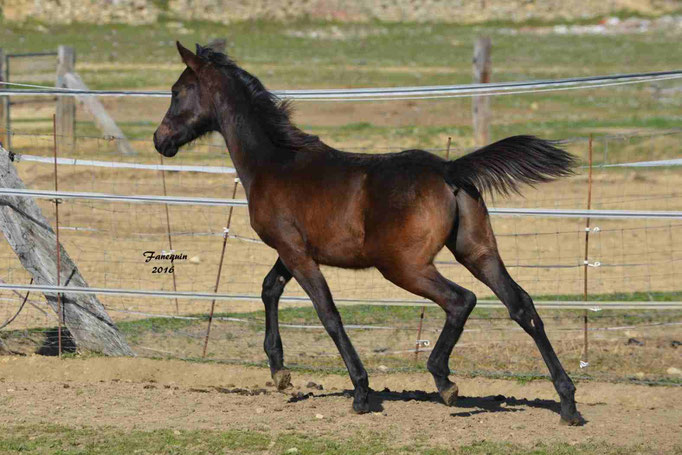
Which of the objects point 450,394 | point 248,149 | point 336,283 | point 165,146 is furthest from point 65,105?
point 450,394

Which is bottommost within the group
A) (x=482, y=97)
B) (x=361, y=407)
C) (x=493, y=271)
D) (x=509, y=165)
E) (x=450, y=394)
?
(x=361, y=407)

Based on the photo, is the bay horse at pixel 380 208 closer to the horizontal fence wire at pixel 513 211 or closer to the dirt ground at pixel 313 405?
the dirt ground at pixel 313 405

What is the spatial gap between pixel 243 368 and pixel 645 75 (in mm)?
3796

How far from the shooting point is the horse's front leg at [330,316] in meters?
6.85

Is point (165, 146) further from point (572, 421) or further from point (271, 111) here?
point (572, 421)

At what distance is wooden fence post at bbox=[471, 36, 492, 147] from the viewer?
16047 mm

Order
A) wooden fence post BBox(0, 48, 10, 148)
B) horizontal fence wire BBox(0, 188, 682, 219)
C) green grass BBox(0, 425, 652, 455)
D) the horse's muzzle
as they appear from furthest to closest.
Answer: wooden fence post BBox(0, 48, 10, 148) < horizontal fence wire BBox(0, 188, 682, 219) < the horse's muzzle < green grass BBox(0, 425, 652, 455)

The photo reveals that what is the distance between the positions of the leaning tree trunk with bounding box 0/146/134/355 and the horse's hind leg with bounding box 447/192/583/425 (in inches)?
134

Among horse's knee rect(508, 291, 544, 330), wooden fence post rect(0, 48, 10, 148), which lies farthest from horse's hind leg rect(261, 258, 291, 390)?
wooden fence post rect(0, 48, 10, 148)

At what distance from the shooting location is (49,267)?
8.62 m

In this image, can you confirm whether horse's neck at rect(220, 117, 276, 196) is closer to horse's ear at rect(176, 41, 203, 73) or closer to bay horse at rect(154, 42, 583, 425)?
bay horse at rect(154, 42, 583, 425)

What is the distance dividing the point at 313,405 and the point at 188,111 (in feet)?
7.43

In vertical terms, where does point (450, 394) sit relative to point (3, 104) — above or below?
below

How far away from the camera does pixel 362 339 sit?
952cm
